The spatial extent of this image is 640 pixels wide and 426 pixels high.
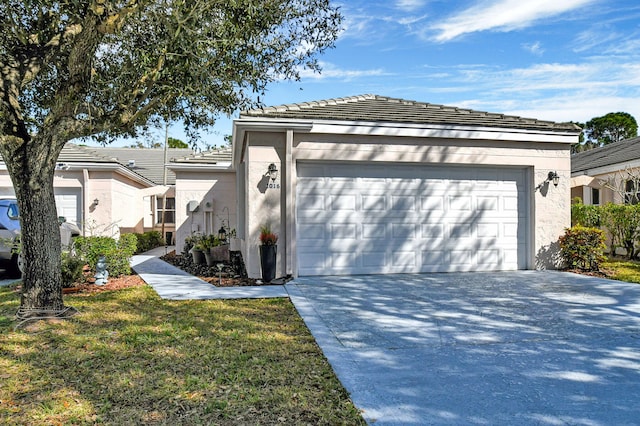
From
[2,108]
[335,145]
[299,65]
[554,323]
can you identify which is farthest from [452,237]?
[2,108]

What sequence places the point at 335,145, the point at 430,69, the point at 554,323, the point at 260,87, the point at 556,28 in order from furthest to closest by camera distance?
the point at 430,69, the point at 556,28, the point at 335,145, the point at 260,87, the point at 554,323

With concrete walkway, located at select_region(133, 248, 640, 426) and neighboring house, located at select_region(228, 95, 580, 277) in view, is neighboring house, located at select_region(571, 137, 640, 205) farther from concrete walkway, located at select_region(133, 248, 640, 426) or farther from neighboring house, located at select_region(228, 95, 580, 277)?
concrete walkway, located at select_region(133, 248, 640, 426)

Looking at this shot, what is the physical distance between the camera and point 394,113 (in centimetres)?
960

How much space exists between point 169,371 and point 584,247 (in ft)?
30.0

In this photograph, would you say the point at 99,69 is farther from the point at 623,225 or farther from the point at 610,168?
the point at 610,168

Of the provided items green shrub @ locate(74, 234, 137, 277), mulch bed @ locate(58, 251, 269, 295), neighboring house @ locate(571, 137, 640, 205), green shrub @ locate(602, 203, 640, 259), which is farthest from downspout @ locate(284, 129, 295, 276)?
neighboring house @ locate(571, 137, 640, 205)

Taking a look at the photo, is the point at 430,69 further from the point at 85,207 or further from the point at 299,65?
the point at 85,207

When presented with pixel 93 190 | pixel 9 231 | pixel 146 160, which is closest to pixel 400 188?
pixel 9 231

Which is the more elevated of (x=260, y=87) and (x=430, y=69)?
(x=430, y=69)

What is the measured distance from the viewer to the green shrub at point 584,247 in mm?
9320

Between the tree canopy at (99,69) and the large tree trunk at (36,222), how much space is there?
1cm

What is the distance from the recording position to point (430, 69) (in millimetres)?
12055

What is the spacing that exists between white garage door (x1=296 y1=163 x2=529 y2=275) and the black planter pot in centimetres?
70

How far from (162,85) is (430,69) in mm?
8607
